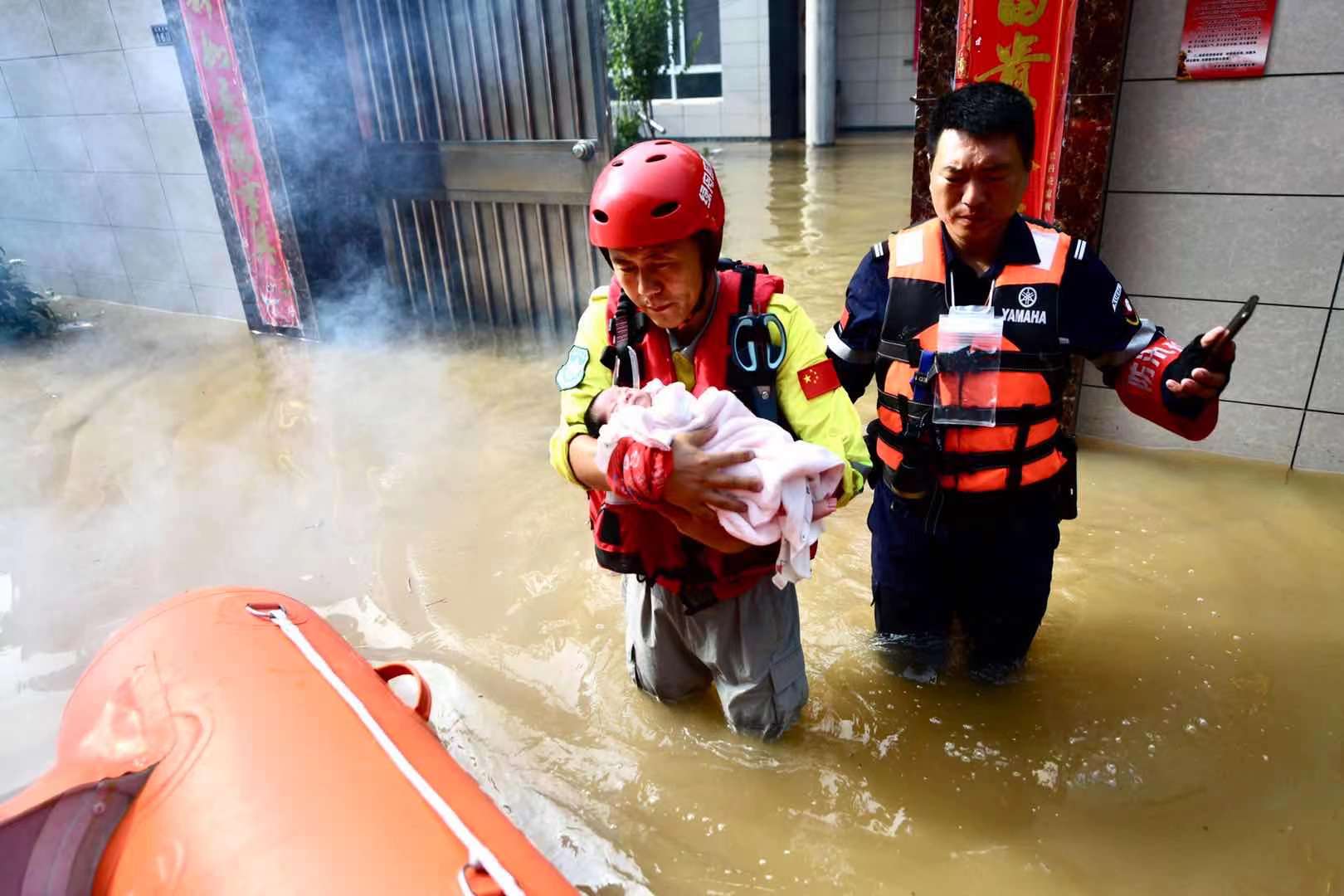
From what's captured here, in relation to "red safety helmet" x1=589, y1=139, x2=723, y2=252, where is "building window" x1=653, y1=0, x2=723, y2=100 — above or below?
above

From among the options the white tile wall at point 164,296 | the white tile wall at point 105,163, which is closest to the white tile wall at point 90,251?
the white tile wall at point 105,163

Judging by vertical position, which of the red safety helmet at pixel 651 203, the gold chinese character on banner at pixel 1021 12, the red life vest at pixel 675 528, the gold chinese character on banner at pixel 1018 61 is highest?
the gold chinese character on banner at pixel 1021 12

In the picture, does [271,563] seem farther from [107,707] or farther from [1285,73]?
[1285,73]

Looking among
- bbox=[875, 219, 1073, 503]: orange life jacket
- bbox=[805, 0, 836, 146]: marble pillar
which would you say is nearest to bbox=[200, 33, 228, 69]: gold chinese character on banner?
bbox=[875, 219, 1073, 503]: orange life jacket

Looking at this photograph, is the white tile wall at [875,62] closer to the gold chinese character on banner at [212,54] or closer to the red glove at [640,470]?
the gold chinese character on banner at [212,54]

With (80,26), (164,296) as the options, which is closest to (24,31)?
(80,26)

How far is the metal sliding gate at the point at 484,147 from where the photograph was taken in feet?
15.1

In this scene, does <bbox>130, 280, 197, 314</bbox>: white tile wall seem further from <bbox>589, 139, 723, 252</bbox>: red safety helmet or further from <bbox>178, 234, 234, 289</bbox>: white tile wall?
<bbox>589, 139, 723, 252</bbox>: red safety helmet

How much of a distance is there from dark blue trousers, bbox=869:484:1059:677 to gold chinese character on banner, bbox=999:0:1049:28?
6.74ft

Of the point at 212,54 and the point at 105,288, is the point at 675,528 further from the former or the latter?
the point at 105,288

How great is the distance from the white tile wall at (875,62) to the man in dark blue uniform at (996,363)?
15257 mm

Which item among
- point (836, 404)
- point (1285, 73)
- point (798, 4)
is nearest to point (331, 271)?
point (836, 404)

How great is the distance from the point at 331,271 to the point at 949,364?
5.02m

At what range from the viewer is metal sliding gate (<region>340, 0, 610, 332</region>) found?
4.60 metres
